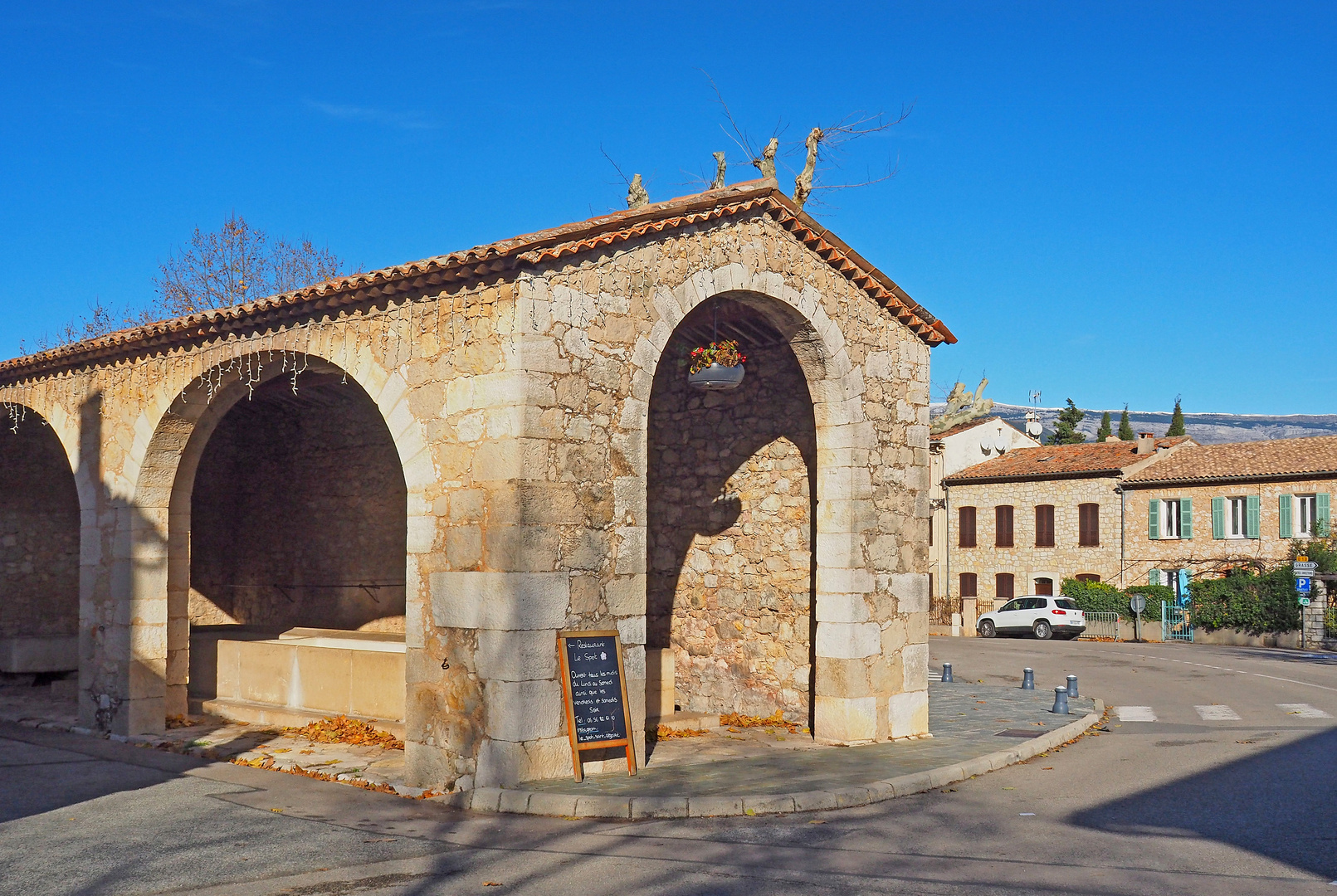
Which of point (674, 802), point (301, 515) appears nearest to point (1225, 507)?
point (301, 515)

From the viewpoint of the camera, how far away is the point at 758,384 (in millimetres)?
11836

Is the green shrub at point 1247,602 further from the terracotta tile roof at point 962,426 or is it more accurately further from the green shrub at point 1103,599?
the terracotta tile roof at point 962,426

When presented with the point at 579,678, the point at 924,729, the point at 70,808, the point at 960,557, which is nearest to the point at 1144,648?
A: the point at 960,557

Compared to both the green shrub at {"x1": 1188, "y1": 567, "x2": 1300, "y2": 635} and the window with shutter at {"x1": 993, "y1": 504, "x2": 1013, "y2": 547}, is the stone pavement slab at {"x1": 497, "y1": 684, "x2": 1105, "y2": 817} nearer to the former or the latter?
the green shrub at {"x1": 1188, "y1": 567, "x2": 1300, "y2": 635}

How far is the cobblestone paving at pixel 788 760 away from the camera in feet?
27.2

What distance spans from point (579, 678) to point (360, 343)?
339 cm

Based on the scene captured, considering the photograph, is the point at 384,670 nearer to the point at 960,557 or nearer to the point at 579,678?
the point at 579,678

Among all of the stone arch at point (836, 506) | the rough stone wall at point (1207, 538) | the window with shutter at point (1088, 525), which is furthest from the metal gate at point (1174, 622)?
the stone arch at point (836, 506)

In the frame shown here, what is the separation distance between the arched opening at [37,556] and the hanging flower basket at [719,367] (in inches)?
376

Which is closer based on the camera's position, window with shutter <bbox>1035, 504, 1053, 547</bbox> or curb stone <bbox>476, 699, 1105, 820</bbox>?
curb stone <bbox>476, 699, 1105, 820</bbox>

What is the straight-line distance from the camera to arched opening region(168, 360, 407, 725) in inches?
468

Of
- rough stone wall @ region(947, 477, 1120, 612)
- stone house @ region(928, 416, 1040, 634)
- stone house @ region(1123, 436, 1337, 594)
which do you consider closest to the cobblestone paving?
stone house @ region(1123, 436, 1337, 594)

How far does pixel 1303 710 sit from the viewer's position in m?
14.7

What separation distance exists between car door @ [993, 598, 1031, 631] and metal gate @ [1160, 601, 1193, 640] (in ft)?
11.8
